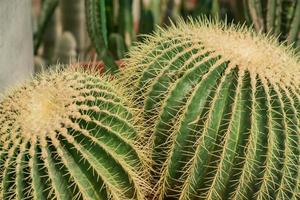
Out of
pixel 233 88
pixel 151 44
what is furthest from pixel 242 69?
pixel 151 44

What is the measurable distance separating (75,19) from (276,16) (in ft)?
3.29

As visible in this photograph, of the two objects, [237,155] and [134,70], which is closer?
[237,155]

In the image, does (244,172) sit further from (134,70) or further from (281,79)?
(134,70)

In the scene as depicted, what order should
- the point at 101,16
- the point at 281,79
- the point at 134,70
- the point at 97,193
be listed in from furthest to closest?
the point at 101,16
the point at 134,70
the point at 281,79
the point at 97,193

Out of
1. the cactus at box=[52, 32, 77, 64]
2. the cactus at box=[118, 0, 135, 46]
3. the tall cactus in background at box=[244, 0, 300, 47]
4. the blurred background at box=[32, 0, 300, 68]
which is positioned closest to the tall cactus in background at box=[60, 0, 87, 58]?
the blurred background at box=[32, 0, 300, 68]

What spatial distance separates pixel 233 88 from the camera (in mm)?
1459

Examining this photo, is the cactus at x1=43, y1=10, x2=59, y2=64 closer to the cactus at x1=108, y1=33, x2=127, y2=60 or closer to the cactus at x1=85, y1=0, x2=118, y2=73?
the cactus at x1=108, y1=33, x2=127, y2=60

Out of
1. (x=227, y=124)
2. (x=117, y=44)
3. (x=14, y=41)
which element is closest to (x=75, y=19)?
(x=117, y=44)

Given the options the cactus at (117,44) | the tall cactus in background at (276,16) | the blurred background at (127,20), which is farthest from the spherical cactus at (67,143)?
the tall cactus in background at (276,16)

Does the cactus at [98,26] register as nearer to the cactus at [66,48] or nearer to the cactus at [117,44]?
the cactus at [117,44]

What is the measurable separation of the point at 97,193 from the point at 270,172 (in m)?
0.38

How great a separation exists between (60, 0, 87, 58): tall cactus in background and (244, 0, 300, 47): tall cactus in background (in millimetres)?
900

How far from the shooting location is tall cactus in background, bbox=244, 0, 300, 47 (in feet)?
7.57

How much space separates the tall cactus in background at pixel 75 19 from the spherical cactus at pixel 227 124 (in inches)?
57.9
